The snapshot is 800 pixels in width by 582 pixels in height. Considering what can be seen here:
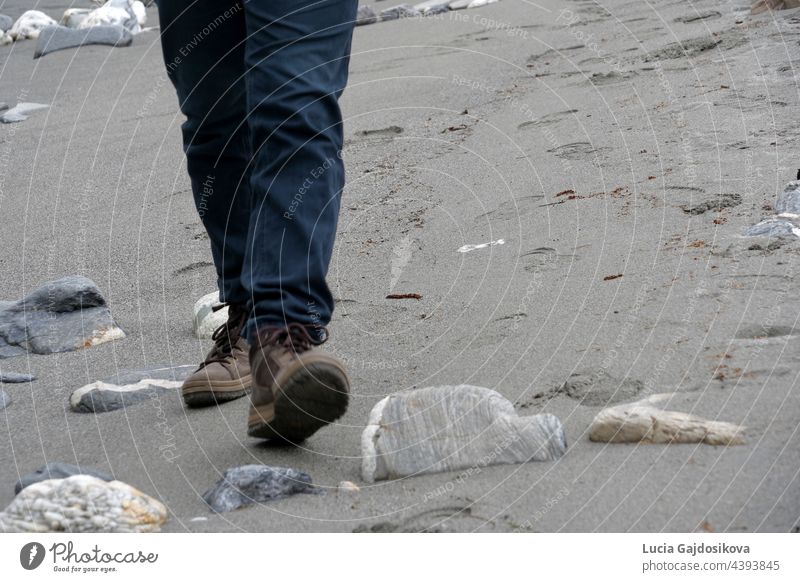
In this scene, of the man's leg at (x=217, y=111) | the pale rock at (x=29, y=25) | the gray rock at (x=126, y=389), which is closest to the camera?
the man's leg at (x=217, y=111)

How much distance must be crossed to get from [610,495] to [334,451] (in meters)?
0.60

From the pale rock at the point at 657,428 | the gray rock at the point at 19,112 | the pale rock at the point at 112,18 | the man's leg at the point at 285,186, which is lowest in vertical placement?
the pale rock at the point at 112,18

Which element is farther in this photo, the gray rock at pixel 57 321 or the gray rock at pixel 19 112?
the gray rock at pixel 19 112

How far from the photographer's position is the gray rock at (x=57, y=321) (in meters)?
3.11

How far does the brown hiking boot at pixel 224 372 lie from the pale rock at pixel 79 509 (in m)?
0.65

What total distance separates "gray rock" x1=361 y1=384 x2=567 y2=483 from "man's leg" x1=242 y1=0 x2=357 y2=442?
0.15m

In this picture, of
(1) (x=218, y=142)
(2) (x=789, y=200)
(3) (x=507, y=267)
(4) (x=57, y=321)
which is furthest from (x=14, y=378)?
(2) (x=789, y=200)

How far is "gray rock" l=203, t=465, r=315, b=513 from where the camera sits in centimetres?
192

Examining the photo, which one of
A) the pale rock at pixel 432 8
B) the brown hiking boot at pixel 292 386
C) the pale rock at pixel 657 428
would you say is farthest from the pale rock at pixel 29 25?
the pale rock at pixel 657 428

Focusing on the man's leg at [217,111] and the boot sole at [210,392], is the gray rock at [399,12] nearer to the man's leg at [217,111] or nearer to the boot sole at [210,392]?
the man's leg at [217,111]

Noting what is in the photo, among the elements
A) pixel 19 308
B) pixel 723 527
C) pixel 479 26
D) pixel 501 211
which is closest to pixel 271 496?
pixel 723 527

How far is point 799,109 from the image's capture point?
414 cm

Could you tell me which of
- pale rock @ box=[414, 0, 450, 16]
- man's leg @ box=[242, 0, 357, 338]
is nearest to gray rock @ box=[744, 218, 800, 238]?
man's leg @ box=[242, 0, 357, 338]

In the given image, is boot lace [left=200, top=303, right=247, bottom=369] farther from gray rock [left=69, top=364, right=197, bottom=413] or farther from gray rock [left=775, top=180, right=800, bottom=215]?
gray rock [left=775, top=180, right=800, bottom=215]
